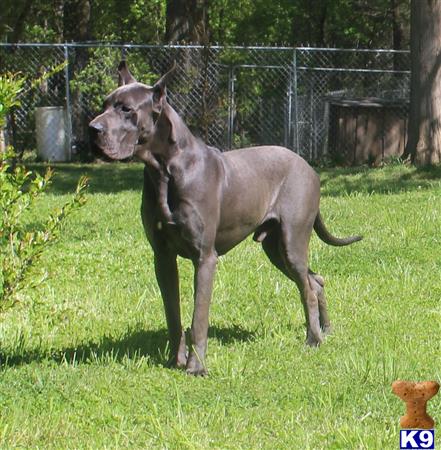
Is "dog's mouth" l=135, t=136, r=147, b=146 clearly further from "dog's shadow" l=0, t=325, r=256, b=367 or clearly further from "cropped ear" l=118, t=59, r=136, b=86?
"dog's shadow" l=0, t=325, r=256, b=367

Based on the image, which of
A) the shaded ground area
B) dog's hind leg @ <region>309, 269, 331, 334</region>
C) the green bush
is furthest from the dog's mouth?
the shaded ground area

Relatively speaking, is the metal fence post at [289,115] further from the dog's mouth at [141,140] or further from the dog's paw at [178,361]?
the dog's mouth at [141,140]

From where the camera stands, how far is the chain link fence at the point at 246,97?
19875mm

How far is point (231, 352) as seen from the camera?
595cm

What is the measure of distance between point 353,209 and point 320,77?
11.3 meters

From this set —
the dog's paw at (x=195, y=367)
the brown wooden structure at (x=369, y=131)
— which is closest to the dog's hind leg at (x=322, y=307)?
the dog's paw at (x=195, y=367)

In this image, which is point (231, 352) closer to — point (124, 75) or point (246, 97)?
point (124, 75)

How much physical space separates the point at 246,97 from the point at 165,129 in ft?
53.3

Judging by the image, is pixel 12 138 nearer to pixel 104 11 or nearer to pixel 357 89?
pixel 357 89

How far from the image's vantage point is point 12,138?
2103 centimetres

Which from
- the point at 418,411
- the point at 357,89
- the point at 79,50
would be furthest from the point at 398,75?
the point at 418,411

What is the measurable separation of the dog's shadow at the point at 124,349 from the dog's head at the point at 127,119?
1321mm

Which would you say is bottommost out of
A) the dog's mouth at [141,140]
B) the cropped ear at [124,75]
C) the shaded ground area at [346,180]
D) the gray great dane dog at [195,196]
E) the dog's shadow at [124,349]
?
the shaded ground area at [346,180]

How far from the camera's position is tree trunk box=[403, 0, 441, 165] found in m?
16.8
